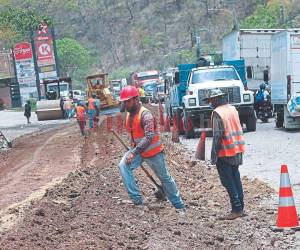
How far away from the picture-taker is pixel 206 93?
76.0ft

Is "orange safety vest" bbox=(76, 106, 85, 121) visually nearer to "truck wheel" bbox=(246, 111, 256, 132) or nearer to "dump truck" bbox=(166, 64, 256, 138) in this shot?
"dump truck" bbox=(166, 64, 256, 138)

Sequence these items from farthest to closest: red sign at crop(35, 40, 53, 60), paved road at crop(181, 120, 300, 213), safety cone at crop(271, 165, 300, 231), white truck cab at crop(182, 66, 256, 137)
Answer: red sign at crop(35, 40, 53, 60) → white truck cab at crop(182, 66, 256, 137) → paved road at crop(181, 120, 300, 213) → safety cone at crop(271, 165, 300, 231)

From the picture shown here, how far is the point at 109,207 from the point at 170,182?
1.02 m

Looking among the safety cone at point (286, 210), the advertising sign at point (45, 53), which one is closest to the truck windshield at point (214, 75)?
the safety cone at point (286, 210)

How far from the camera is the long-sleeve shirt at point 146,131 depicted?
9.91m

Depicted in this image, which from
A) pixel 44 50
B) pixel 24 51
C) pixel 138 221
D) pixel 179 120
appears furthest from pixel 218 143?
pixel 44 50

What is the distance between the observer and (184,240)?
842cm

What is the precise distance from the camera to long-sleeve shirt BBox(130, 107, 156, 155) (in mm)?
9906

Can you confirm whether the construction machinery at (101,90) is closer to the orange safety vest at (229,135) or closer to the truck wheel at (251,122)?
the truck wheel at (251,122)

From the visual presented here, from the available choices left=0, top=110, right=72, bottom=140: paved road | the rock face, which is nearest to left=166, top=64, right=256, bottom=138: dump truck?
the rock face

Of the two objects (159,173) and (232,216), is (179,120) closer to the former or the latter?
(159,173)

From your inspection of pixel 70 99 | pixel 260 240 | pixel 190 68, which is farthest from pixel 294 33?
pixel 70 99

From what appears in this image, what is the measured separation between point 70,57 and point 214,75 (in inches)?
3000

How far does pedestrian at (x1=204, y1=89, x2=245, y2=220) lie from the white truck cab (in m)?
13.3
